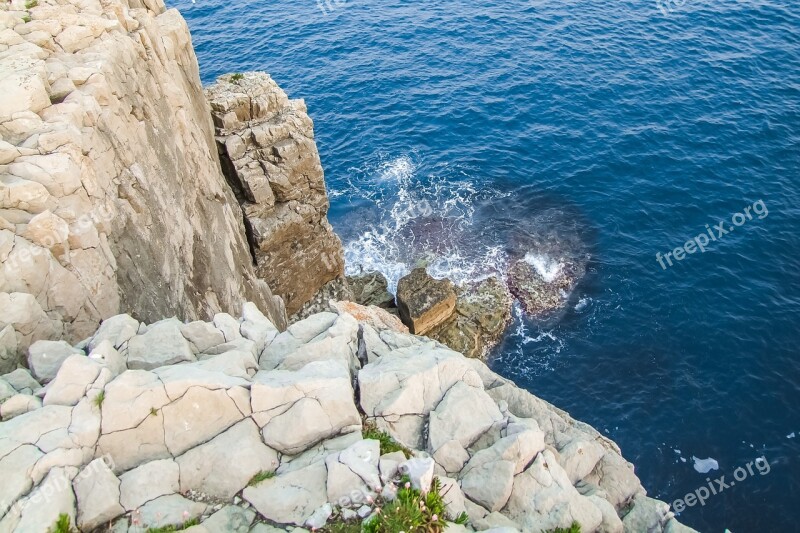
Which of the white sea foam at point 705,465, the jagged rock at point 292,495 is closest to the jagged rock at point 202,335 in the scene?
the jagged rock at point 292,495

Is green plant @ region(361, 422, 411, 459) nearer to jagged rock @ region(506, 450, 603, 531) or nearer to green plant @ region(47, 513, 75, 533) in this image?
jagged rock @ region(506, 450, 603, 531)

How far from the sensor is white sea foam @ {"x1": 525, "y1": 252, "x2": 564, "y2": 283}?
4666cm

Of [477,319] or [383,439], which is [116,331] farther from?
[477,319]

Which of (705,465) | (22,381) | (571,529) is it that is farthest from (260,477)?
(705,465)

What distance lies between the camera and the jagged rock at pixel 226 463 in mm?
14969

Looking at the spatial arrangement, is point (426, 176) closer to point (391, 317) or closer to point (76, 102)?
point (391, 317)

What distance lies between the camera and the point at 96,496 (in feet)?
44.7

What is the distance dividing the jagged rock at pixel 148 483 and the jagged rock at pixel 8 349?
5116 mm

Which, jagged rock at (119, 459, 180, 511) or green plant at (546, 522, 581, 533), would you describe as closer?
jagged rock at (119, 459, 180, 511)

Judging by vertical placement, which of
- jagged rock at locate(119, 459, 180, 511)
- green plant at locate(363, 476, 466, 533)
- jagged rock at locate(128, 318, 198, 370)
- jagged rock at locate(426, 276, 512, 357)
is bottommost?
jagged rock at locate(426, 276, 512, 357)

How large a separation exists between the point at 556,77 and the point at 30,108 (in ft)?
177

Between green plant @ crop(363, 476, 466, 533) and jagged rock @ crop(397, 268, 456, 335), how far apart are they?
26696 mm

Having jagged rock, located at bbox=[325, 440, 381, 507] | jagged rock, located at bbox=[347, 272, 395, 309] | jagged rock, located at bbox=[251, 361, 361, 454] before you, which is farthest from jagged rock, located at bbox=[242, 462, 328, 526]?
jagged rock, located at bbox=[347, 272, 395, 309]

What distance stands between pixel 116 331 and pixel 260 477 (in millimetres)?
6896
